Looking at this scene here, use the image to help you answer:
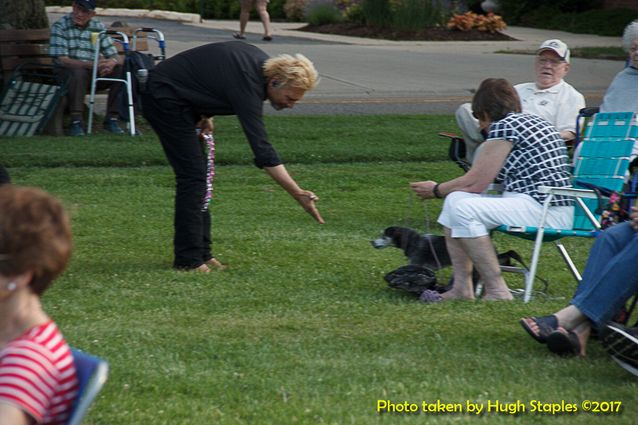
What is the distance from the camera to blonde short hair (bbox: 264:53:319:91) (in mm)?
6422

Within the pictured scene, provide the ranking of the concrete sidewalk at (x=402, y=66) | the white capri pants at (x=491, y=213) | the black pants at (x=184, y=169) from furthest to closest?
the concrete sidewalk at (x=402, y=66) → the black pants at (x=184, y=169) → the white capri pants at (x=491, y=213)

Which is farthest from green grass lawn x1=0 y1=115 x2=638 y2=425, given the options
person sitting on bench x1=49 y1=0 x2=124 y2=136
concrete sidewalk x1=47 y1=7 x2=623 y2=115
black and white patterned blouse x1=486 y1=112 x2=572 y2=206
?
concrete sidewalk x1=47 y1=7 x2=623 y2=115

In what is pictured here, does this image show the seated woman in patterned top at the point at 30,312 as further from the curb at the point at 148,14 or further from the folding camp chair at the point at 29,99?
the curb at the point at 148,14

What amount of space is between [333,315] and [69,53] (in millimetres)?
7860

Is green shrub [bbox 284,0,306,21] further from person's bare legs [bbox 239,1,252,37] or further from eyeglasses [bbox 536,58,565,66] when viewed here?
eyeglasses [bbox 536,58,565,66]

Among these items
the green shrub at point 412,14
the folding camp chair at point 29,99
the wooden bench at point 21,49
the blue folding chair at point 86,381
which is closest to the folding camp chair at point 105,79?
the folding camp chair at point 29,99

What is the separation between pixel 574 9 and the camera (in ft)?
105

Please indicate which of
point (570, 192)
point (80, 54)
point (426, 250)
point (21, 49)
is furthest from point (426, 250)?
point (21, 49)

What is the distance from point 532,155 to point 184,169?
205 centimetres

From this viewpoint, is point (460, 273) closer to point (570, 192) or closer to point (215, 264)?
point (570, 192)

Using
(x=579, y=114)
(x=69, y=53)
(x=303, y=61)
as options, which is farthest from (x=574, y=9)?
(x=303, y=61)

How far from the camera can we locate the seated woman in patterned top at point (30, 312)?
2699 millimetres

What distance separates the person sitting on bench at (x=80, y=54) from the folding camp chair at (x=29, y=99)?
16 centimetres

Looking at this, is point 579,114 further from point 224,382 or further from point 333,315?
point 224,382
